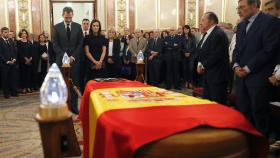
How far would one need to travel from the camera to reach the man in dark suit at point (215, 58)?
4.08 metres

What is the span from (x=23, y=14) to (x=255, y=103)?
882 cm

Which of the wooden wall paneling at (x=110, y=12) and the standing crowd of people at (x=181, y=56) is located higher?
the wooden wall paneling at (x=110, y=12)

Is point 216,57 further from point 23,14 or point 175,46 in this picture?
point 23,14

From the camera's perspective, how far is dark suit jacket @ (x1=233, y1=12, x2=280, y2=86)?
126 inches

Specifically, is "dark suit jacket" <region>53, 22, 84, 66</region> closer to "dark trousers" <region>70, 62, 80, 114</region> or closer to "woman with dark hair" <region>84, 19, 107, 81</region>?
"dark trousers" <region>70, 62, 80, 114</region>

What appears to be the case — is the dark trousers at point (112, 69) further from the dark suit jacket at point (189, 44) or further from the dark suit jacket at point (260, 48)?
the dark suit jacket at point (260, 48)

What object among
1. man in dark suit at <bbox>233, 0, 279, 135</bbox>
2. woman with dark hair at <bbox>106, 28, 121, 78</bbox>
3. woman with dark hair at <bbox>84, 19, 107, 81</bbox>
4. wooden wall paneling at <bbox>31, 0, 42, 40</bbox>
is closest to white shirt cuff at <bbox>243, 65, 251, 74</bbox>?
man in dark suit at <bbox>233, 0, 279, 135</bbox>

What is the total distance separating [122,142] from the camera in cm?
158

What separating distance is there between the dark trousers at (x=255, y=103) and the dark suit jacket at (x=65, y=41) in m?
2.88

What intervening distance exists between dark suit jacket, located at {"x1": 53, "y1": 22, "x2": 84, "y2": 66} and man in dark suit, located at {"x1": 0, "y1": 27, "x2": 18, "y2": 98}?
2.61 metres

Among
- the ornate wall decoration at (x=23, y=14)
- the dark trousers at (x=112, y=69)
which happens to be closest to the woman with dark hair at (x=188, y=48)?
the dark trousers at (x=112, y=69)

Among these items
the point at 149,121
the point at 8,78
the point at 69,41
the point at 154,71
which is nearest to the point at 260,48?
the point at 149,121

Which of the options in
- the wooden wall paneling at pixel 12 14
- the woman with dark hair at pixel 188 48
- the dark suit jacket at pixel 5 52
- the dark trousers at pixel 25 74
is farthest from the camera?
the wooden wall paneling at pixel 12 14

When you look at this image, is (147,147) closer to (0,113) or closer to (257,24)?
(257,24)
